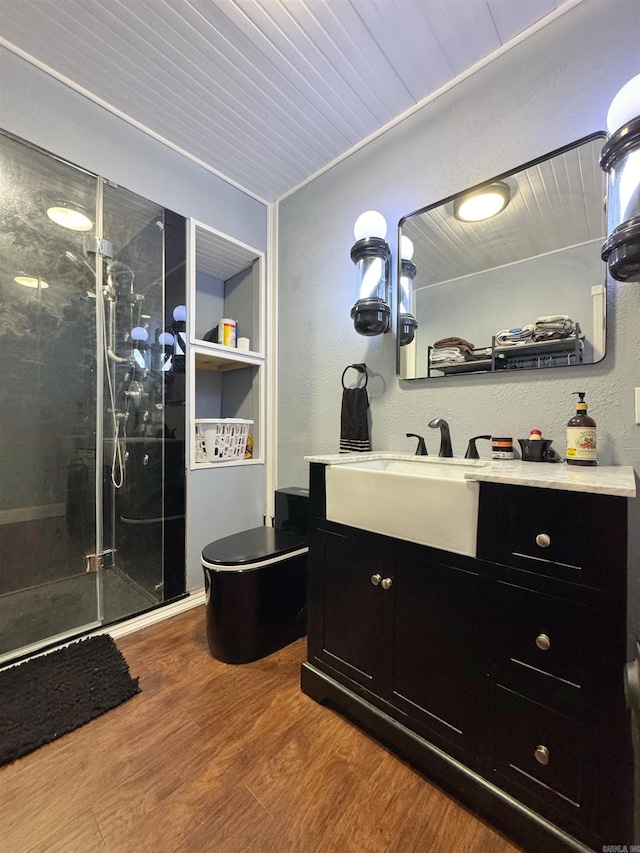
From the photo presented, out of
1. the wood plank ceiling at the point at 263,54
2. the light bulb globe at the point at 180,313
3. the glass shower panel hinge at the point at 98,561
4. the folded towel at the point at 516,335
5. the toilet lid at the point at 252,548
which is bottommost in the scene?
the glass shower panel hinge at the point at 98,561

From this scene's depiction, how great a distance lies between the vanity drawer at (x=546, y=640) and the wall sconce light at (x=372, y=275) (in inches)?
50.0

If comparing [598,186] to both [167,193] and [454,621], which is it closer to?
[454,621]

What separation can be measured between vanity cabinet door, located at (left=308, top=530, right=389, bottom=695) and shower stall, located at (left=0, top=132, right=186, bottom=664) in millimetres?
1071

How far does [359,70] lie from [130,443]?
2.20 metres

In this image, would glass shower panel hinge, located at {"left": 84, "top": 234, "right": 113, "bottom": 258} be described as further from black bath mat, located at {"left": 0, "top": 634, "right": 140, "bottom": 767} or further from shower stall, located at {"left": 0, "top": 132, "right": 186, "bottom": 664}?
black bath mat, located at {"left": 0, "top": 634, "right": 140, "bottom": 767}

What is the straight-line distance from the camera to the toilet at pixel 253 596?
153 cm

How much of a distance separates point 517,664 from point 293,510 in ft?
4.35

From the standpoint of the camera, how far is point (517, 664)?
887 millimetres

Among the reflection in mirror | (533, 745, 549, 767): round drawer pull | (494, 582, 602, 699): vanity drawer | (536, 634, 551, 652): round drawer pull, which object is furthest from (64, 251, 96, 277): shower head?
(533, 745, 549, 767): round drawer pull

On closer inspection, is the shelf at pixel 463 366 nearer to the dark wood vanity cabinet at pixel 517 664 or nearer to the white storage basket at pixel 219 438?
the dark wood vanity cabinet at pixel 517 664

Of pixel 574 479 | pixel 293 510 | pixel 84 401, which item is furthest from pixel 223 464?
pixel 574 479

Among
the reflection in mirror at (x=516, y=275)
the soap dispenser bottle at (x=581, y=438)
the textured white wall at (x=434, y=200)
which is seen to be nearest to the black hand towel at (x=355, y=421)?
the textured white wall at (x=434, y=200)

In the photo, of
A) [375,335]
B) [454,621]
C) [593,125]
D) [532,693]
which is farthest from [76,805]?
[593,125]

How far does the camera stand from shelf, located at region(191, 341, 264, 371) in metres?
2.15
